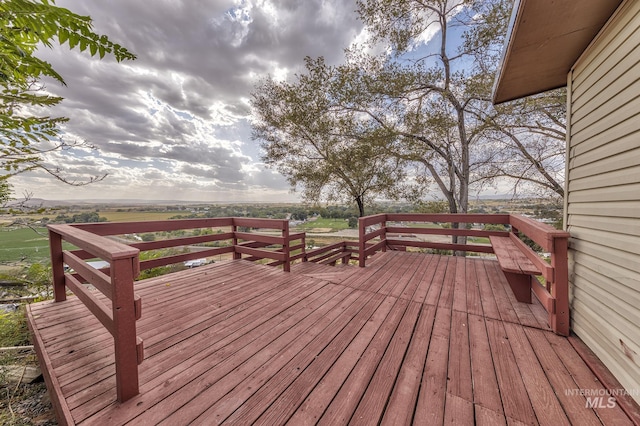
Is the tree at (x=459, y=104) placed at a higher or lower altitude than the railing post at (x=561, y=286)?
higher

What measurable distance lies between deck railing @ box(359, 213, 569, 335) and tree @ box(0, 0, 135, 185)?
11.8ft

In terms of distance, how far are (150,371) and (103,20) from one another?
5979 millimetres

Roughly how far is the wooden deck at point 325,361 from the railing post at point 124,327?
0.11 meters

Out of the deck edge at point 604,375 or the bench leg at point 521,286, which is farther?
the bench leg at point 521,286

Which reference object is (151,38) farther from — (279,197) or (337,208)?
(337,208)

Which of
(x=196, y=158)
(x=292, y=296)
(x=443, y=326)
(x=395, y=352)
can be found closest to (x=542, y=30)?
(x=443, y=326)

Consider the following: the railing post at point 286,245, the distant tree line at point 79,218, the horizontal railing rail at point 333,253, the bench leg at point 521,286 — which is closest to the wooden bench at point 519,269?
the bench leg at point 521,286

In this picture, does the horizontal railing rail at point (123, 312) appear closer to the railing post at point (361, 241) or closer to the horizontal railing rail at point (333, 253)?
the railing post at point (361, 241)

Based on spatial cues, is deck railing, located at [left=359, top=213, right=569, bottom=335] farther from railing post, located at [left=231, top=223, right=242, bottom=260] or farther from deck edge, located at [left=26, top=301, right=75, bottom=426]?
deck edge, located at [left=26, top=301, right=75, bottom=426]

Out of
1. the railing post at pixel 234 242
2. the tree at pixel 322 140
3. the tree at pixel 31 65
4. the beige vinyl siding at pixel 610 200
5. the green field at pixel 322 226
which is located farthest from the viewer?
the tree at pixel 322 140

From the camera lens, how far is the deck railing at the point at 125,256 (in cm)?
126

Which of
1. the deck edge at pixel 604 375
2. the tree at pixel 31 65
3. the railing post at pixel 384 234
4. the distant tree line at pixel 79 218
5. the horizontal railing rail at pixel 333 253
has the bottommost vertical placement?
the horizontal railing rail at pixel 333 253

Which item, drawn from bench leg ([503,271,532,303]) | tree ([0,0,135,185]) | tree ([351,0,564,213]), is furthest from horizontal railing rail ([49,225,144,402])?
tree ([351,0,564,213])

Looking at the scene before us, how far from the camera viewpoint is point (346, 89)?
7.49 m
